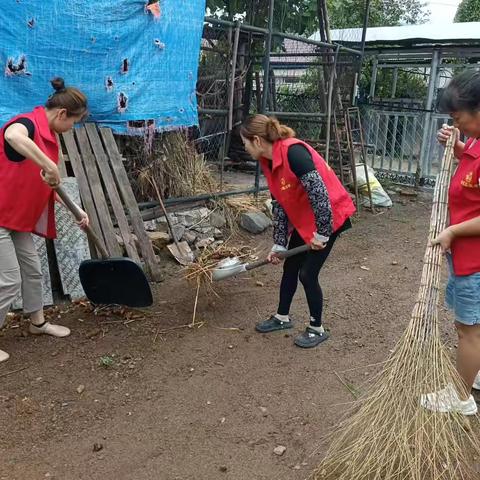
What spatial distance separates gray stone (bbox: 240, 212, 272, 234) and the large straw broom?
3.70 meters

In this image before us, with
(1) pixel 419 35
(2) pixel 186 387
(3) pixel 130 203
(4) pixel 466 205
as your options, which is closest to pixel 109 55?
(3) pixel 130 203

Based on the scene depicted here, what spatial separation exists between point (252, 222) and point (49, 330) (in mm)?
2937

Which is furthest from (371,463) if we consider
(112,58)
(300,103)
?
(300,103)

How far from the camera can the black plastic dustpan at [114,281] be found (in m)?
3.57

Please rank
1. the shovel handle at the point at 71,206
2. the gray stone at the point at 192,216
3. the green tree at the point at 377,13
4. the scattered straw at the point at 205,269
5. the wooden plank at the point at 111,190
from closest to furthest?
the shovel handle at the point at 71,206 < the scattered straw at the point at 205,269 < the wooden plank at the point at 111,190 < the gray stone at the point at 192,216 < the green tree at the point at 377,13

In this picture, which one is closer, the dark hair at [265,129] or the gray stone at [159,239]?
the dark hair at [265,129]

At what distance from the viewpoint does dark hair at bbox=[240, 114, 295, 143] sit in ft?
10.2

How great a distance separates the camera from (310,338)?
3572mm

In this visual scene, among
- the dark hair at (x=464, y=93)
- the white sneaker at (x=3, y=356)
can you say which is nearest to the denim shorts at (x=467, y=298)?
the dark hair at (x=464, y=93)

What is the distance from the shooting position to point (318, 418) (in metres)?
2.78

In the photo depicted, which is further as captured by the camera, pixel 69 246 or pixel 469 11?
pixel 469 11

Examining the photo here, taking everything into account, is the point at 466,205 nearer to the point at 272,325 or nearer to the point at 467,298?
the point at 467,298

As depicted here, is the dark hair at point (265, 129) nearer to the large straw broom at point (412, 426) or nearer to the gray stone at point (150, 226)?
the large straw broom at point (412, 426)

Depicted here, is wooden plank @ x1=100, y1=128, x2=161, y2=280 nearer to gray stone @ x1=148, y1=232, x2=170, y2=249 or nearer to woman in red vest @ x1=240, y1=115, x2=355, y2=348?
gray stone @ x1=148, y1=232, x2=170, y2=249
